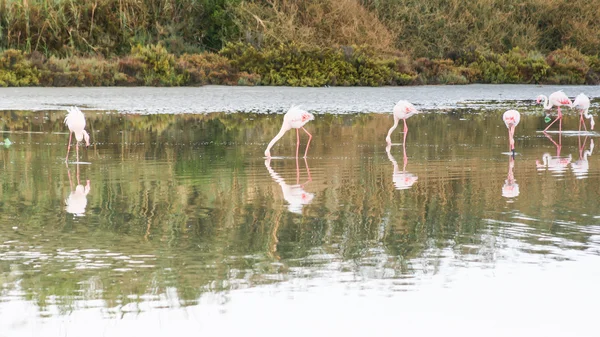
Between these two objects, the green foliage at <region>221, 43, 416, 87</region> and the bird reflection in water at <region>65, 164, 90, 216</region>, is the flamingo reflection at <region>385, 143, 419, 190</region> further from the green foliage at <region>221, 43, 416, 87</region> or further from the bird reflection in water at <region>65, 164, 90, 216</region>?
the green foliage at <region>221, 43, 416, 87</region>

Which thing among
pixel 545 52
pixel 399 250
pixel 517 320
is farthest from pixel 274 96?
pixel 517 320

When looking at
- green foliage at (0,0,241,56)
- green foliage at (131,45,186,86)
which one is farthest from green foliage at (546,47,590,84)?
green foliage at (131,45,186,86)

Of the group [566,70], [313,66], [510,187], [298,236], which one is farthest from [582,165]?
[566,70]

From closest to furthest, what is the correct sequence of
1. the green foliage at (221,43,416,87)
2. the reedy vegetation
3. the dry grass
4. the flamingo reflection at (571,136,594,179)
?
the flamingo reflection at (571,136,594,179), the reedy vegetation, the green foliage at (221,43,416,87), the dry grass

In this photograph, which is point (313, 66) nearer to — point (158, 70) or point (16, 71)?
point (158, 70)

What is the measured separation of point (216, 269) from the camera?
543 cm

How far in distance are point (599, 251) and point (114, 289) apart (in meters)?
2.77

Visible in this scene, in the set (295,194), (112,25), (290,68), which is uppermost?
(112,25)

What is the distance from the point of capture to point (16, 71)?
79.7ft

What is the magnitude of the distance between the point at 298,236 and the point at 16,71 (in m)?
19.2

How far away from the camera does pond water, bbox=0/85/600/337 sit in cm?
456

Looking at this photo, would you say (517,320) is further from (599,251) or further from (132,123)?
(132,123)

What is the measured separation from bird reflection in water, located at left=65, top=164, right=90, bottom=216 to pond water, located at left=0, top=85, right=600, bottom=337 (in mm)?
21

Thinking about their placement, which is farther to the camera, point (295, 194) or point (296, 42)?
point (296, 42)
